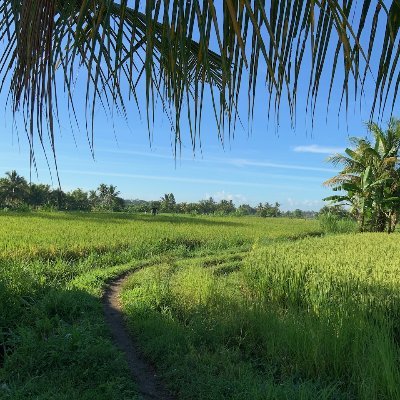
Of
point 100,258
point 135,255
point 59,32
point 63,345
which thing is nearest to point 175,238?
point 135,255

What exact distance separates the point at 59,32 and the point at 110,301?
6068 millimetres

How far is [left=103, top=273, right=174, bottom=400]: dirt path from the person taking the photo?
3654 millimetres

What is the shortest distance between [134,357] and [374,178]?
46.7 ft

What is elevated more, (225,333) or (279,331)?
(279,331)

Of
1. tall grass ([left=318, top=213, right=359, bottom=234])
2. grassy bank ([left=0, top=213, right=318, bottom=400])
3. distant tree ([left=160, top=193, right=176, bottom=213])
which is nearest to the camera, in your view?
grassy bank ([left=0, top=213, right=318, bottom=400])

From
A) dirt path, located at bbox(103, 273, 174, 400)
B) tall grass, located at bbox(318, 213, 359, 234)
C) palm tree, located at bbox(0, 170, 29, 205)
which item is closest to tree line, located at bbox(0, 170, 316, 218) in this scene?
palm tree, located at bbox(0, 170, 29, 205)

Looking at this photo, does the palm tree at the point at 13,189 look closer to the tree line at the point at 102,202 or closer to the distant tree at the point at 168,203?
the tree line at the point at 102,202

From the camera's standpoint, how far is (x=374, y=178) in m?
16.1

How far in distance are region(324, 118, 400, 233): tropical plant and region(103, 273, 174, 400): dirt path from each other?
39.7 ft

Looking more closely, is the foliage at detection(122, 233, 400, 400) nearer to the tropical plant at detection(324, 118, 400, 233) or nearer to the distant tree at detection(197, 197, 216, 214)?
the tropical plant at detection(324, 118, 400, 233)

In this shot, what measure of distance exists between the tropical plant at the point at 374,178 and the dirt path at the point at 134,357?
1210 centimetres

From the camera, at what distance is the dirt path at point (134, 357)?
144 inches

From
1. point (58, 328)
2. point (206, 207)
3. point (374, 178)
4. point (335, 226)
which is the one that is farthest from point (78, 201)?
point (58, 328)

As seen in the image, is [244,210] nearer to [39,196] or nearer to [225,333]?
[39,196]
